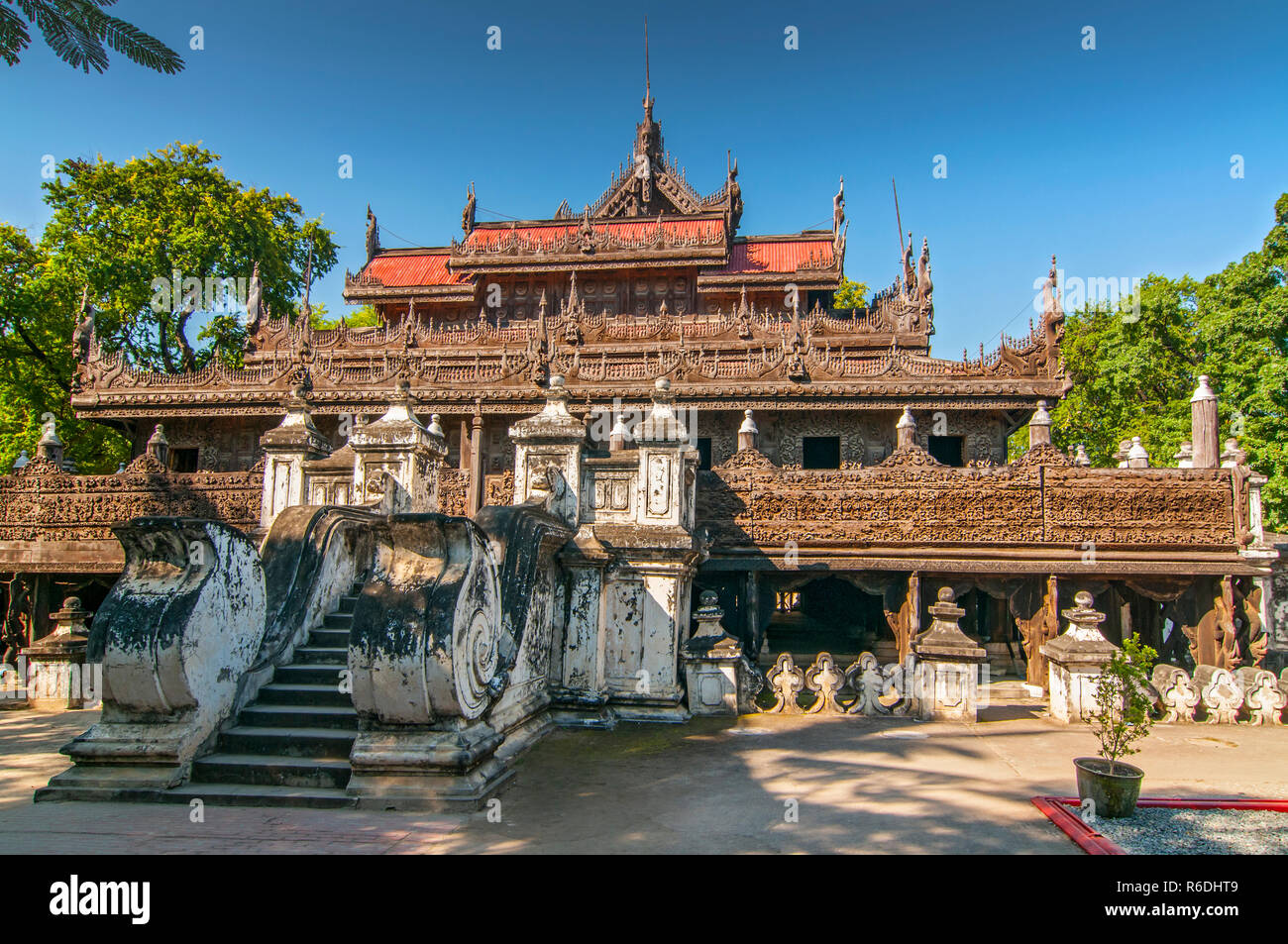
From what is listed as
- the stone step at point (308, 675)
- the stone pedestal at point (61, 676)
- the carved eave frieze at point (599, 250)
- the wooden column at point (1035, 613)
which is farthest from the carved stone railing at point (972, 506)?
the carved eave frieze at point (599, 250)

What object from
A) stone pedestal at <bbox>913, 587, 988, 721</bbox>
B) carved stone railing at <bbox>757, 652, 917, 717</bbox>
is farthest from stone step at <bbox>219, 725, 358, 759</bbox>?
stone pedestal at <bbox>913, 587, 988, 721</bbox>

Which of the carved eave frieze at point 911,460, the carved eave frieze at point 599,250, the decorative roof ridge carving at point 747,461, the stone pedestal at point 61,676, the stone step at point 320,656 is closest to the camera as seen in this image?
the stone step at point 320,656

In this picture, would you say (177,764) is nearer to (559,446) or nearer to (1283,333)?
(559,446)

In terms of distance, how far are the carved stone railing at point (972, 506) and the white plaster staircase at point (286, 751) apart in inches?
278

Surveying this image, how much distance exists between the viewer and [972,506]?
1184 cm

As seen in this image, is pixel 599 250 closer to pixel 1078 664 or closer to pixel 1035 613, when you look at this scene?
pixel 1035 613

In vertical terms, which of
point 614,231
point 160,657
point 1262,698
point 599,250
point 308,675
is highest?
point 614,231

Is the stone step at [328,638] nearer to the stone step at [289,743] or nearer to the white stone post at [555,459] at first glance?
the stone step at [289,743]

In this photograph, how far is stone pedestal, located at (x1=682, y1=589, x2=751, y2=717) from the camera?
7848 millimetres

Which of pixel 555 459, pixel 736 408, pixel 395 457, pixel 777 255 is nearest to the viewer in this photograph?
pixel 555 459

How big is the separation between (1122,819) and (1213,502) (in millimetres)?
8860

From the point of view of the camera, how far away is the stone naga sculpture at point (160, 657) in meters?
4.98

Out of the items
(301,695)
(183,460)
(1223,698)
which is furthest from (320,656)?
(183,460)

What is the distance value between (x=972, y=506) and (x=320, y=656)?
941 centimetres
